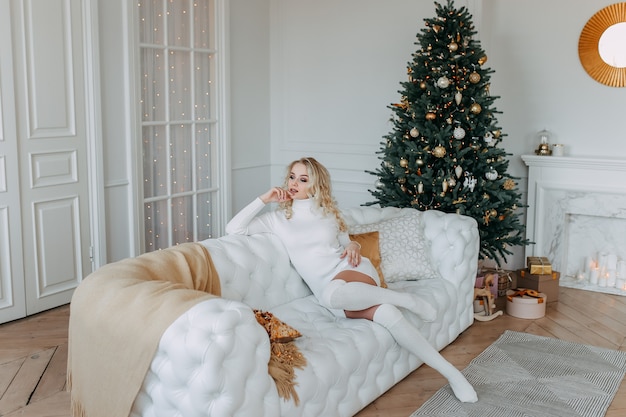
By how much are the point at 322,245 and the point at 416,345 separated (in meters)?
0.67

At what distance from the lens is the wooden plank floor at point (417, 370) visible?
321 cm

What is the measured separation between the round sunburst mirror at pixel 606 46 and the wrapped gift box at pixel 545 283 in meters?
1.47

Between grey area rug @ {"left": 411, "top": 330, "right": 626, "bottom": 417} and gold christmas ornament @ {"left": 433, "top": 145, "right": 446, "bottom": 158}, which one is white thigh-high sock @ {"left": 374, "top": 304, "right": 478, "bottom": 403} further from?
gold christmas ornament @ {"left": 433, "top": 145, "right": 446, "bottom": 158}

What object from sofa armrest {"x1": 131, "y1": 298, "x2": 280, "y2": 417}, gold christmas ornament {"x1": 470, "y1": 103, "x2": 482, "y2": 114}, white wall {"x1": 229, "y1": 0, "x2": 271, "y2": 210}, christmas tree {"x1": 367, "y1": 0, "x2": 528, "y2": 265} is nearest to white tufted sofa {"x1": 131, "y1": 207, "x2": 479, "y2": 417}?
sofa armrest {"x1": 131, "y1": 298, "x2": 280, "y2": 417}

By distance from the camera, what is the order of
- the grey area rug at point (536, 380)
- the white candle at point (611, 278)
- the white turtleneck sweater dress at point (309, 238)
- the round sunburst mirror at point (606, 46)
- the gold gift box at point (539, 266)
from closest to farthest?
the grey area rug at point (536, 380)
the white turtleneck sweater dress at point (309, 238)
the gold gift box at point (539, 266)
the round sunburst mirror at point (606, 46)
the white candle at point (611, 278)

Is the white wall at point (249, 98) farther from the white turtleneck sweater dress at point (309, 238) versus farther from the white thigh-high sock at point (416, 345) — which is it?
the white thigh-high sock at point (416, 345)

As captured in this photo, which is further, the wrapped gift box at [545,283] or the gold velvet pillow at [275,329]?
the wrapped gift box at [545,283]

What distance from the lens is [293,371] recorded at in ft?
8.61

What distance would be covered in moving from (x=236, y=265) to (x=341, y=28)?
3255mm

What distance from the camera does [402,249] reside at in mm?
3992

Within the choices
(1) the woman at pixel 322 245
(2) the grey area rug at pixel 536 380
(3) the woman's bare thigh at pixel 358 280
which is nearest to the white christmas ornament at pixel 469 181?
(2) the grey area rug at pixel 536 380

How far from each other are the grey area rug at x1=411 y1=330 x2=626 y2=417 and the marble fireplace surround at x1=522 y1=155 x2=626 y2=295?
133cm

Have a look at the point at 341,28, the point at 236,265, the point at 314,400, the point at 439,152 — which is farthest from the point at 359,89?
the point at 314,400

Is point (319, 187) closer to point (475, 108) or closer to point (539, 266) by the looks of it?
point (475, 108)
